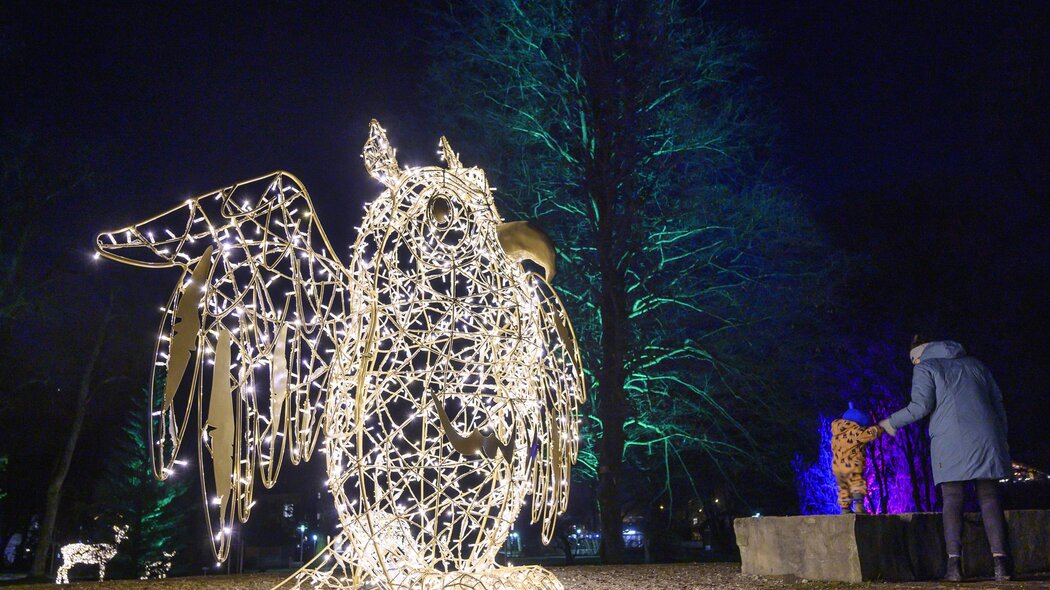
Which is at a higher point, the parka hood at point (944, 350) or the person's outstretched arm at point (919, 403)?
the parka hood at point (944, 350)

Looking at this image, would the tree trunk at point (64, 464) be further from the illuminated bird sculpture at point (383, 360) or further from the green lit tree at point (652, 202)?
the illuminated bird sculpture at point (383, 360)

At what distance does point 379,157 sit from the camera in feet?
15.1

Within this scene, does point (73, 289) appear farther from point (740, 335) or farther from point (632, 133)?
point (740, 335)

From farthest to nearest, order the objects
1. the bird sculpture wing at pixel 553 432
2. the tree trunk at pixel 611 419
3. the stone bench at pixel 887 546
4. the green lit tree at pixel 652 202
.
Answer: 1. the green lit tree at pixel 652 202
2. the tree trunk at pixel 611 419
3. the stone bench at pixel 887 546
4. the bird sculpture wing at pixel 553 432

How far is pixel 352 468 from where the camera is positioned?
408 cm

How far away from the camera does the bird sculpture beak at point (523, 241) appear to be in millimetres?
4609

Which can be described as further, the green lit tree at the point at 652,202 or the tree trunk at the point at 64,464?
the tree trunk at the point at 64,464

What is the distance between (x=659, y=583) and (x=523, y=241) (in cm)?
329

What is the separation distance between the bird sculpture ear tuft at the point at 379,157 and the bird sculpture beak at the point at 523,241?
0.68 meters

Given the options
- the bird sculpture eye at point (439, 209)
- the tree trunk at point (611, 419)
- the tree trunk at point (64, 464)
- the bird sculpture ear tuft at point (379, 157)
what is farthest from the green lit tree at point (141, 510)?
the bird sculpture eye at point (439, 209)

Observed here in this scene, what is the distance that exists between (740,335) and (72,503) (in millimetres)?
22260

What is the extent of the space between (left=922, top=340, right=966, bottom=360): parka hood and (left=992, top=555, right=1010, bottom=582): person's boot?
1309mm

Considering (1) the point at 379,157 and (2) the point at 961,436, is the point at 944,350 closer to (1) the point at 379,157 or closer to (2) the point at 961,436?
(2) the point at 961,436

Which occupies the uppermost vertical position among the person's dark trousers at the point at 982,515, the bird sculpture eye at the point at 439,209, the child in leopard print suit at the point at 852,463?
the bird sculpture eye at the point at 439,209
